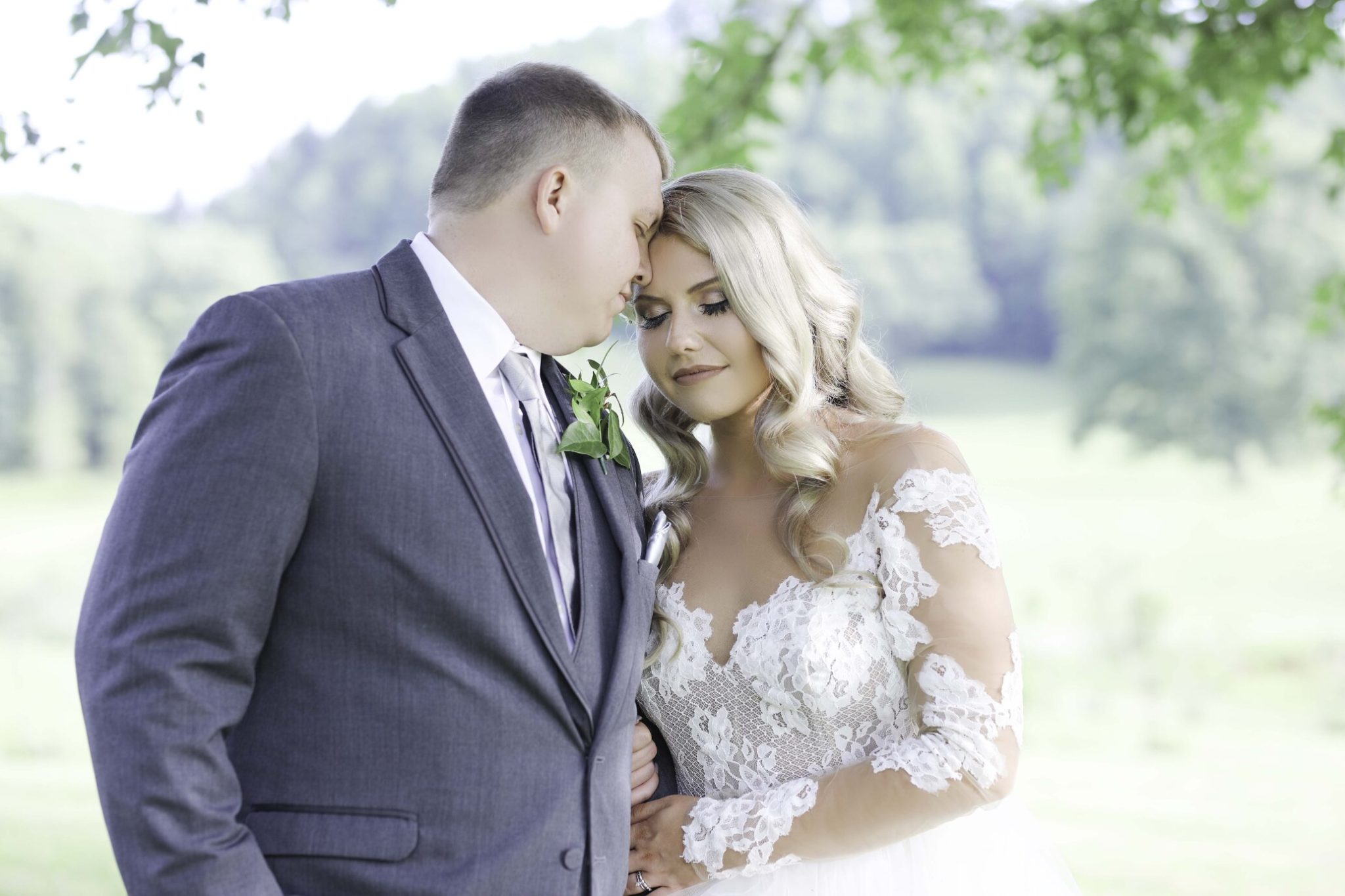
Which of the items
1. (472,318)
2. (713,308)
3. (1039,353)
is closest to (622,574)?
(472,318)

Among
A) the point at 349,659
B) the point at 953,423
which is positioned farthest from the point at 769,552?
the point at 953,423

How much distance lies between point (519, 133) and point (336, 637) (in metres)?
0.95

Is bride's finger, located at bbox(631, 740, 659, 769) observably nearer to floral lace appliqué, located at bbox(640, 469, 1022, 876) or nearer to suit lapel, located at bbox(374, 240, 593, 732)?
floral lace appliqué, located at bbox(640, 469, 1022, 876)

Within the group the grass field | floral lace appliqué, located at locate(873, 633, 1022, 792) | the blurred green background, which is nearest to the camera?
floral lace appliqué, located at locate(873, 633, 1022, 792)

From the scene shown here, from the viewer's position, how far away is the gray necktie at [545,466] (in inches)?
84.3

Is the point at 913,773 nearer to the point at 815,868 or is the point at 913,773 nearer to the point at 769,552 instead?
the point at 815,868

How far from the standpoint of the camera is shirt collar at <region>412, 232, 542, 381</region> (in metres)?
2.08

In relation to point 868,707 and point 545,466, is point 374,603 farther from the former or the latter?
point 868,707

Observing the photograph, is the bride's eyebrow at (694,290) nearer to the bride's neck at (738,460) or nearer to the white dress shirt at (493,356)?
the bride's neck at (738,460)

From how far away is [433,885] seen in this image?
6.02 feet

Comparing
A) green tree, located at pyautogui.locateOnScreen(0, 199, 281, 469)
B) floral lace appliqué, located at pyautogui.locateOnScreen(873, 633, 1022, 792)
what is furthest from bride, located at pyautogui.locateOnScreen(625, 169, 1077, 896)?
green tree, located at pyautogui.locateOnScreen(0, 199, 281, 469)

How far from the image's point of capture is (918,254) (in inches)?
1134

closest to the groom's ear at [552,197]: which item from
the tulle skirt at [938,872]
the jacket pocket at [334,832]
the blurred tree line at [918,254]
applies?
the jacket pocket at [334,832]

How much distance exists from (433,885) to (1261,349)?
1307 inches
